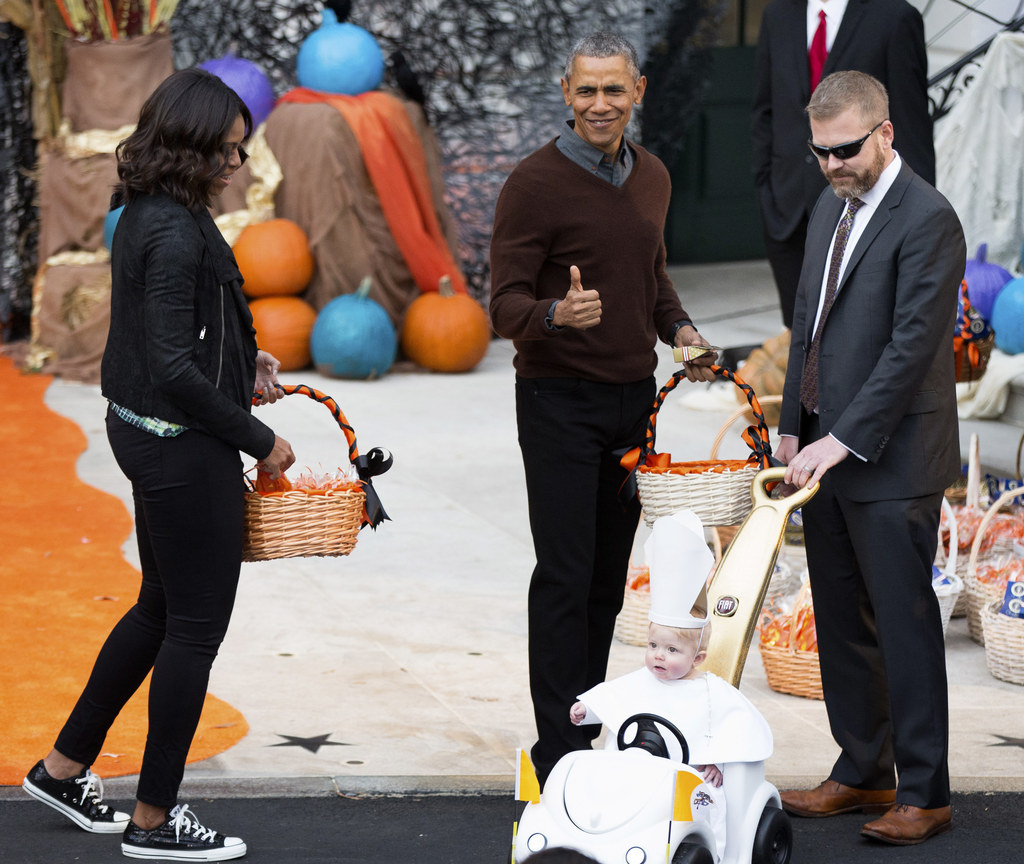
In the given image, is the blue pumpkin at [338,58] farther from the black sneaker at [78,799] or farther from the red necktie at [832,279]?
the black sneaker at [78,799]

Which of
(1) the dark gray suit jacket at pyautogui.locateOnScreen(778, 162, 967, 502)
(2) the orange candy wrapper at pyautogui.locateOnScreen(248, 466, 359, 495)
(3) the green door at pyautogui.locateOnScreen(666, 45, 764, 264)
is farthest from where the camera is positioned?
(3) the green door at pyautogui.locateOnScreen(666, 45, 764, 264)

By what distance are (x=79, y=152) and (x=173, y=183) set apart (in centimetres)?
662

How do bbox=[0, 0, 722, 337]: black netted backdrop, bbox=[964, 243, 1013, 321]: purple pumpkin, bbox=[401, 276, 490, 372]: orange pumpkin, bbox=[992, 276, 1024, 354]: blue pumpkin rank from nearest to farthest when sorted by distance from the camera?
bbox=[992, 276, 1024, 354]: blue pumpkin < bbox=[964, 243, 1013, 321]: purple pumpkin < bbox=[401, 276, 490, 372]: orange pumpkin < bbox=[0, 0, 722, 337]: black netted backdrop

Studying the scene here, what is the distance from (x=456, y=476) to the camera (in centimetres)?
707

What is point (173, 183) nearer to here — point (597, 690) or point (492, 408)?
point (597, 690)

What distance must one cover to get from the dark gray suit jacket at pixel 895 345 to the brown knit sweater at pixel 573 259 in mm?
406

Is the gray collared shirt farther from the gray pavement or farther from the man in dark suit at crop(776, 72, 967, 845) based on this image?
the gray pavement

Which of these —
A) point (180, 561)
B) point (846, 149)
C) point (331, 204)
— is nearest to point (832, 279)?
point (846, 149)

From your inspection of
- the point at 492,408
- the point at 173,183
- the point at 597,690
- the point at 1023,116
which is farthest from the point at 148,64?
the point at 597,690

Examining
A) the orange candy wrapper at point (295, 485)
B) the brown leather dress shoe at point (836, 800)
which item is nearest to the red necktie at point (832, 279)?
the brown leather dress shoe at point (836, 800)

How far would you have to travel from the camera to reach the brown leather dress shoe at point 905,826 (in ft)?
10.9

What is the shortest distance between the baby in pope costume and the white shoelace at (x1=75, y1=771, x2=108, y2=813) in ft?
4.09

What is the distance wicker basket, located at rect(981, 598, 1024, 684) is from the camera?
4.41 metres

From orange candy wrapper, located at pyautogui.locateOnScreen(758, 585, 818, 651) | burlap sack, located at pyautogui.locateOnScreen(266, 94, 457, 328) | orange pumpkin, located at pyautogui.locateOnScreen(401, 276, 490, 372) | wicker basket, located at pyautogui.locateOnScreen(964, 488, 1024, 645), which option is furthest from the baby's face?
burlap sack, located at pyautogui.locateOnScreen(266, 94, 457, 328)
